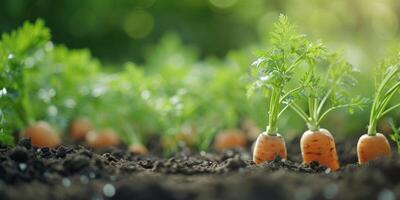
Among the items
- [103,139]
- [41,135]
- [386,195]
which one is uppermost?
[103,139]

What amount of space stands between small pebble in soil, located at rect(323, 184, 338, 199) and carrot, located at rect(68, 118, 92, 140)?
2.96 m

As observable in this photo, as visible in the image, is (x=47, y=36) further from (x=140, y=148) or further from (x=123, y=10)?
(x=123, y=10)

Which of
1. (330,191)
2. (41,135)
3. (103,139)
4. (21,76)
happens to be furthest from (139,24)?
(330,191)

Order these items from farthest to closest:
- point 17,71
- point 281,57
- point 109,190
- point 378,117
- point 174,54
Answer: point 174,54 < point 17,71 < point 378,117 < point 281,57 < point 109,190

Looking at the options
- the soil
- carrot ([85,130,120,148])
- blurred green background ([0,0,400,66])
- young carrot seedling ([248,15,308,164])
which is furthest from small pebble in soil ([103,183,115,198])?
blurred green background ([0,0,400,66])

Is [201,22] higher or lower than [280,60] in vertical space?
higher

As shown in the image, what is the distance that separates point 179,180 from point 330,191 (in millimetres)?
563

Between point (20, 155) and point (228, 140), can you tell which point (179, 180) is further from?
point (228, 140)

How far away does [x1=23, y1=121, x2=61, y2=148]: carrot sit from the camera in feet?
12.5

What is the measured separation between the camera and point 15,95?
133 inches

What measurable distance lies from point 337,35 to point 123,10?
3175mm

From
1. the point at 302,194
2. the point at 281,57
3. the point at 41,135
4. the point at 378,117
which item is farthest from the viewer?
the point at 41,135

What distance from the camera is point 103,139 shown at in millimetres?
4324

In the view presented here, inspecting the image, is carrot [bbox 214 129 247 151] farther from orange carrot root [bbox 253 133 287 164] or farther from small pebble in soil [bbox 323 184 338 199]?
small pebble in soil [bbox 323 184 338 199]
